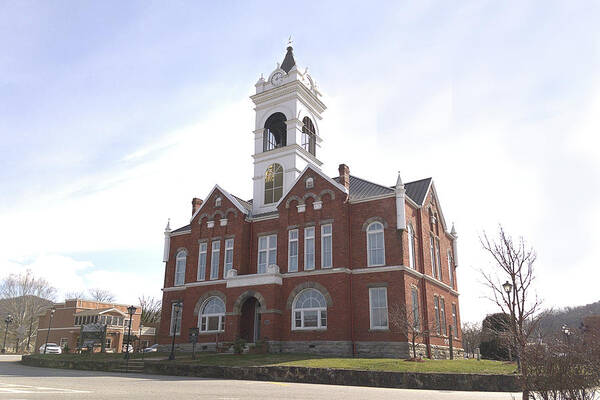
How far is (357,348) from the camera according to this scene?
2867 centimetres

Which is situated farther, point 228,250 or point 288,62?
point 288,62

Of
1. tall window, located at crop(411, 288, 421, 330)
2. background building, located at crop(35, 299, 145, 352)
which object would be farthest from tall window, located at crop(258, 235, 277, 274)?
background building, located at crop(35, 299, 145, 352)

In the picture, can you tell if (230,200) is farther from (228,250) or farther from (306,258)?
(306,258)

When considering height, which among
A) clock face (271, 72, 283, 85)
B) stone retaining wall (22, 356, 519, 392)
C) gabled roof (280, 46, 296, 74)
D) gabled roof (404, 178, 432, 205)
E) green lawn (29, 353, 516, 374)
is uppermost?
gabled roof (280, 46, 296, 74)

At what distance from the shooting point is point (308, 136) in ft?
133

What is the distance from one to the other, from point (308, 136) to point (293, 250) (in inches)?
483

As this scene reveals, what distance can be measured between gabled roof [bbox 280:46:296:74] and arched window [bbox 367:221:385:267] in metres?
19.0

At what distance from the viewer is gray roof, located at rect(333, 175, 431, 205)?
31.6 metres

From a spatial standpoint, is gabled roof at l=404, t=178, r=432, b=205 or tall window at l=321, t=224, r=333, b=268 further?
gabled roof at l=404, t=178, r=432, b=205

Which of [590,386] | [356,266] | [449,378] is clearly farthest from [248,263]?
[590,386]

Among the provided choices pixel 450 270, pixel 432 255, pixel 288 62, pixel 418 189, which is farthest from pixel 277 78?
pixel 450 270

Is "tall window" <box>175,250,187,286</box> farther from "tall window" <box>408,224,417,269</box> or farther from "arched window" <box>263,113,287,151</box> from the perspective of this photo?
"tall window" <box>408,224,417,269</box>

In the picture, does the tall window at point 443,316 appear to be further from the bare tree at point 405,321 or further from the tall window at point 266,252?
the tall window at point 266,252

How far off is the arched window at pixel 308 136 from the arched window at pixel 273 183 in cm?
Answer: 339
